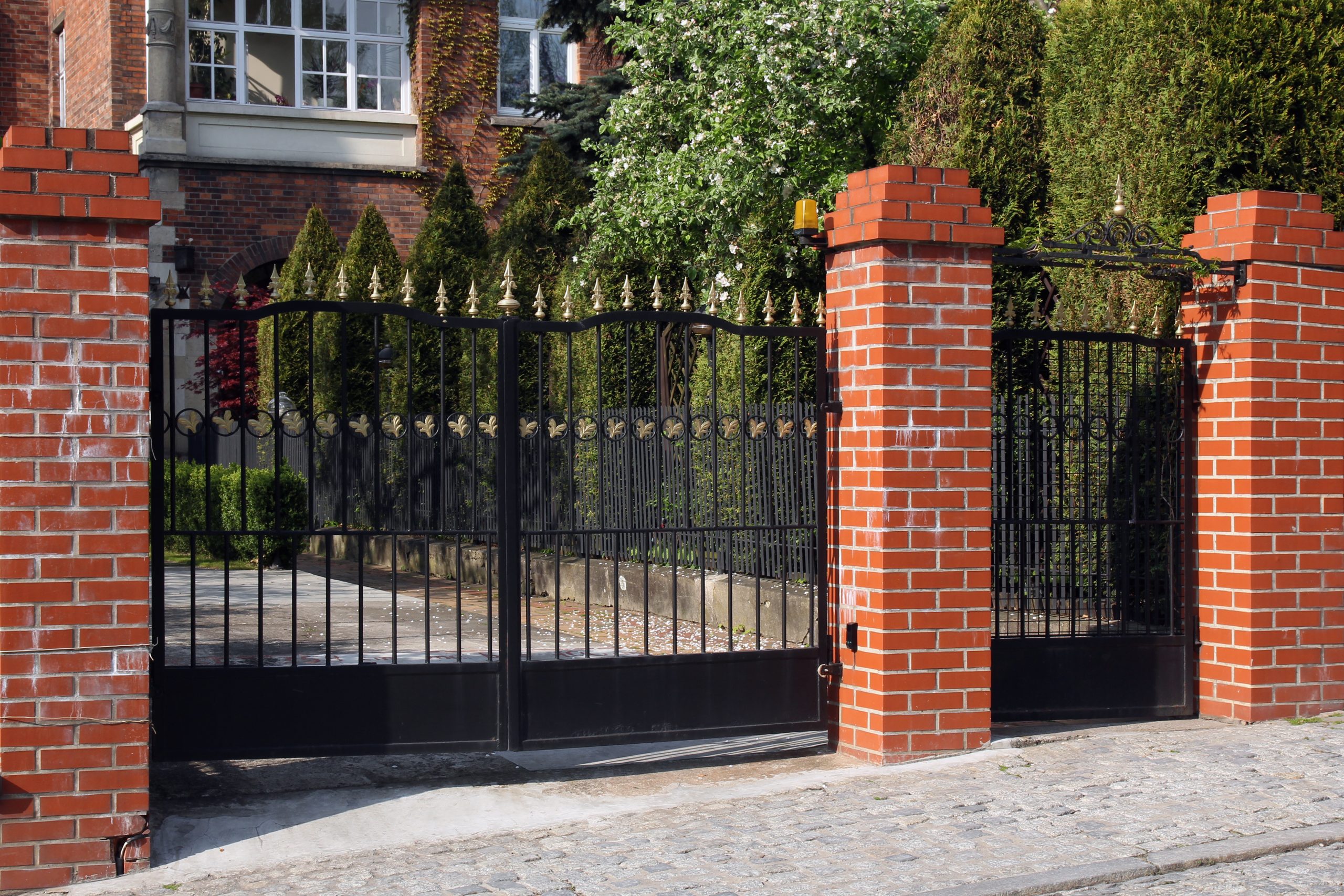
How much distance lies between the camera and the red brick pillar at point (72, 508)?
15.9 ft

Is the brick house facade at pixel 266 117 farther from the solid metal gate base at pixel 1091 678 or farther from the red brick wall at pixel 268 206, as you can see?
the solid metal gate base at pixel 1091 678

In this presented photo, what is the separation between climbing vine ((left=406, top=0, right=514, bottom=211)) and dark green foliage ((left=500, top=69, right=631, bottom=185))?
3767mm

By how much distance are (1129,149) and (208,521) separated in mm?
6712

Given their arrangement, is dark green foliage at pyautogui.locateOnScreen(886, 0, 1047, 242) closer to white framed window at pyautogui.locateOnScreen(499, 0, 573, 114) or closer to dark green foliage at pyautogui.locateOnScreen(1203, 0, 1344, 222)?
dark green foliage at pyautogui.locateOnScreen(1203, 0, 1344, 222)

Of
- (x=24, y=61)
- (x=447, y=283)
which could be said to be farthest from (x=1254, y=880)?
(x=24, y=61)

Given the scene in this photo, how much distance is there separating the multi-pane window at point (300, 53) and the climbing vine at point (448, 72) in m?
0.51

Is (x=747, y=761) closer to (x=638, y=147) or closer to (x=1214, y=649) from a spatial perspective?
(x=1214, y=649)

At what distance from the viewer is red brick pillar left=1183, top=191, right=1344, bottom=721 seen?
7.00m

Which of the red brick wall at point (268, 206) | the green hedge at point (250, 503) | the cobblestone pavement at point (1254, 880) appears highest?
the red brick wall at point (268, 206)

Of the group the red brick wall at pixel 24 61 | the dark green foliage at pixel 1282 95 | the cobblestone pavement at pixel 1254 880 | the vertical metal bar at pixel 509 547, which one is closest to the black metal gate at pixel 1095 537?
the cobblestone pavement at pixel 1254 880

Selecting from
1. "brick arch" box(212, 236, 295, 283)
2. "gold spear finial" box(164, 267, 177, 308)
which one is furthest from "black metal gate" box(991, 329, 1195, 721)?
"brick arch" box(212, 236, 295, 283)

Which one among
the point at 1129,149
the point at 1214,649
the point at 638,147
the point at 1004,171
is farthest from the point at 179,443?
the point at 1214,649

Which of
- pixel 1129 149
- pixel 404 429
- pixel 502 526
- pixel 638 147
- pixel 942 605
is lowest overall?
pixel 942 605

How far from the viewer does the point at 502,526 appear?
6023mm
